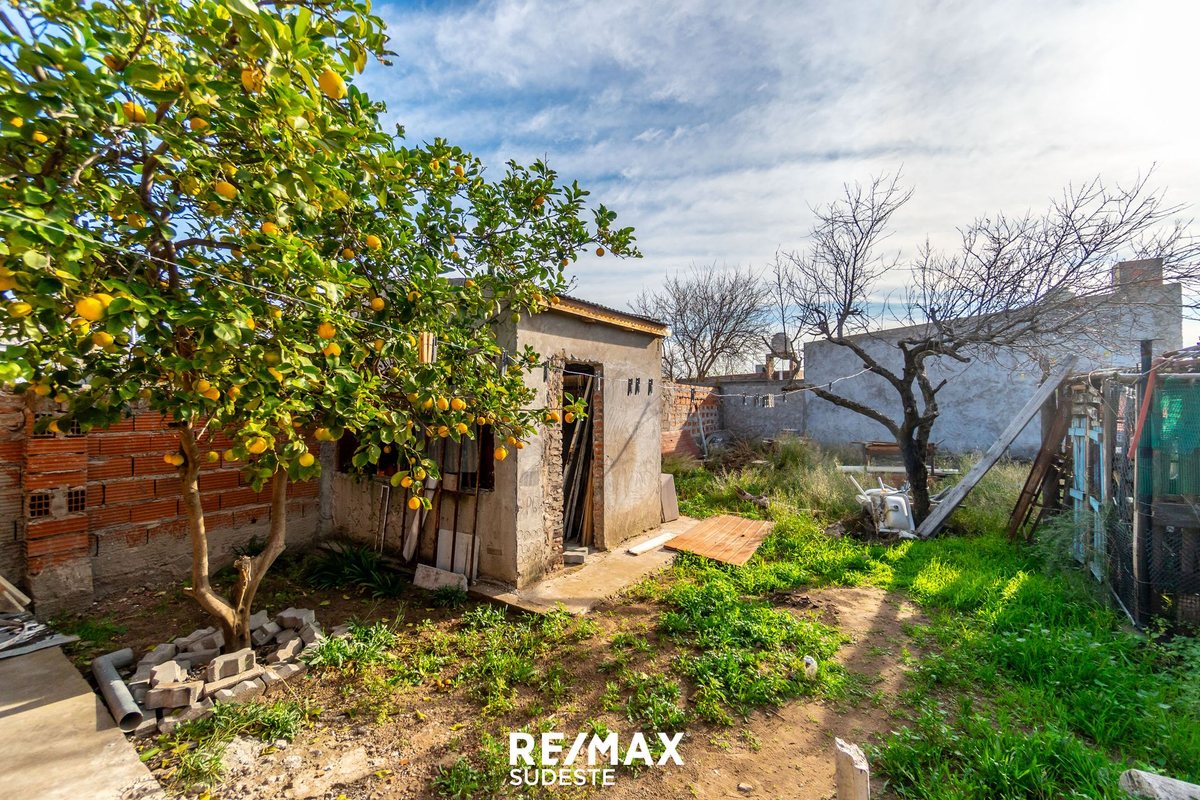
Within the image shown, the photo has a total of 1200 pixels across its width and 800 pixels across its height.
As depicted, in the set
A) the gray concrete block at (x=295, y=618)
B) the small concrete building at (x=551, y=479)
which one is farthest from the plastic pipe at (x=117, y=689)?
the small concrete building at (x=551, y=479)

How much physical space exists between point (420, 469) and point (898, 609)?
483 cm

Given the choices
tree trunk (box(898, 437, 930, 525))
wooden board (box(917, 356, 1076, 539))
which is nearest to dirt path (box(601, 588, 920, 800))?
wooden board (box(917, 356, 1076, 539))

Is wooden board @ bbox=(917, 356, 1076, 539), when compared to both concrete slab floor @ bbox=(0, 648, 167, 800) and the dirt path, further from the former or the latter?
concrete slab floor @ bbox=(0, 648, 167, 800)

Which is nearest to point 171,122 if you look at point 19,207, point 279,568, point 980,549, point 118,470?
point 19,207

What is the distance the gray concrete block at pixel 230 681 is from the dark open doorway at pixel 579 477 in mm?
3635

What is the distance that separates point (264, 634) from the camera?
3924mm

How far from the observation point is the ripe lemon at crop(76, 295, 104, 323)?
4.86ft

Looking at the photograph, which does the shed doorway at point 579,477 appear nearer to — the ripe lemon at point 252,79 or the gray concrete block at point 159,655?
the gray concrete block at point 159,655

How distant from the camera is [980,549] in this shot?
6.00m

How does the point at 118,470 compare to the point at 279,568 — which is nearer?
the point at 118,470

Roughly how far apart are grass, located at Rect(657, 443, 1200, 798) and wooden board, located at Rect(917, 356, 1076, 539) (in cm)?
41

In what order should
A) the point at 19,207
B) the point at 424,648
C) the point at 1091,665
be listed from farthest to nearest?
the point at 424,648 → the point at 1091,665 → the point at 19,207

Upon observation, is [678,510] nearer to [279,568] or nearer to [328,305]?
[279,568]

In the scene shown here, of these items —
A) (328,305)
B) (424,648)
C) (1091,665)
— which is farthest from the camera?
(424,648)
